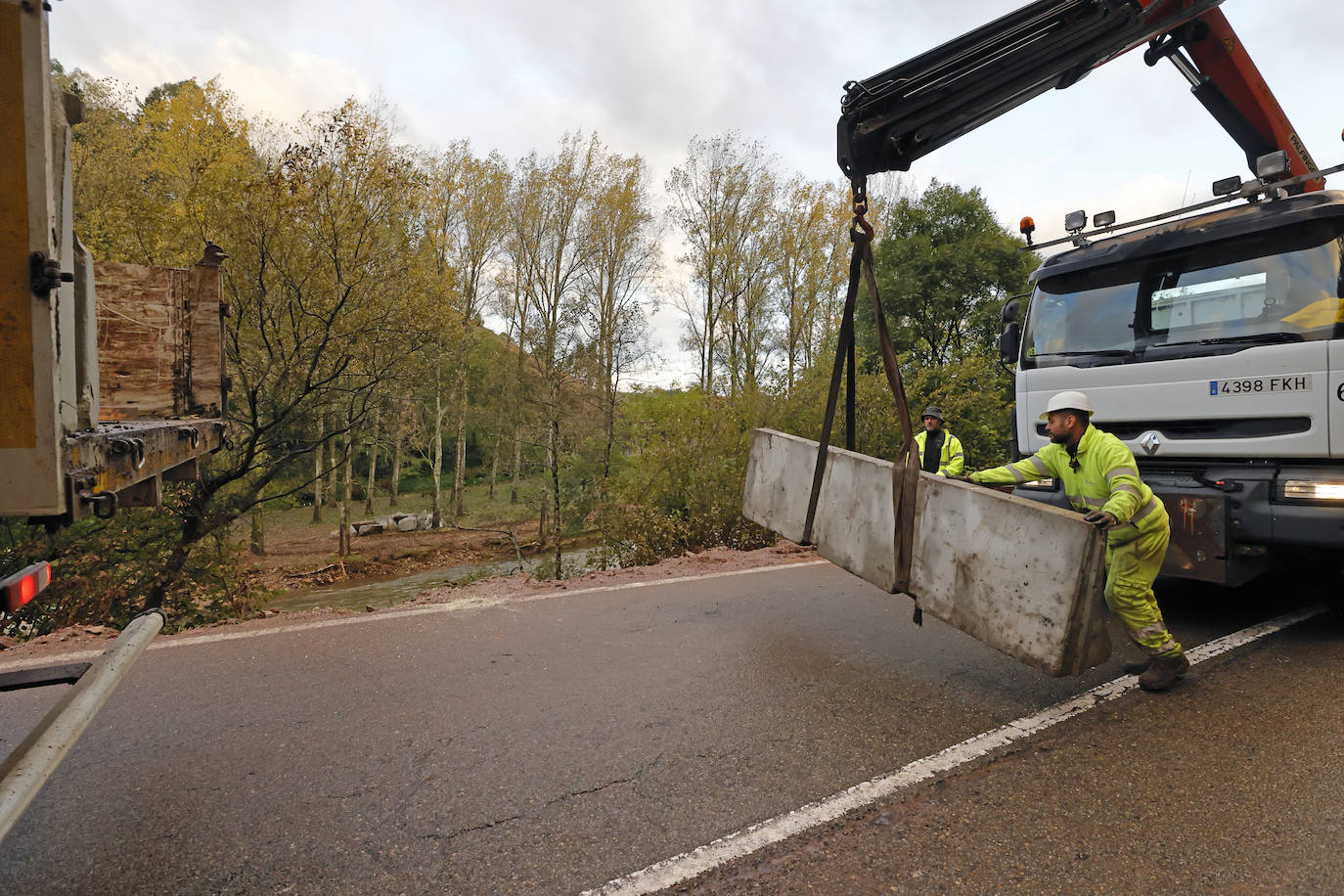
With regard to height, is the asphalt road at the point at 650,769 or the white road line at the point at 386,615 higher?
the white road line at the point at 386,615

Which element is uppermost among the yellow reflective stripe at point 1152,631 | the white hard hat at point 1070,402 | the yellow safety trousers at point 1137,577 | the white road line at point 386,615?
the white hard hat at point 1070,402

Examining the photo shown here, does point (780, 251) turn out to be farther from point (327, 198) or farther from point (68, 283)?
point (68, 283)

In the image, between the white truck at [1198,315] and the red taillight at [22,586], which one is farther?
the white truck at [1198,315]

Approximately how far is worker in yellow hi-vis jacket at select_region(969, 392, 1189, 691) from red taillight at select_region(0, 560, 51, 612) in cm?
408

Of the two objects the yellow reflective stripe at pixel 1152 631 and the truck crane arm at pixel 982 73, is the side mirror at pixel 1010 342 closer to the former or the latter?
the truck crane arm at pixel 982 73

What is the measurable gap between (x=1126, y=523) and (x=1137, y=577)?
0.35m

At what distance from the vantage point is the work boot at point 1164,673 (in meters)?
3.49

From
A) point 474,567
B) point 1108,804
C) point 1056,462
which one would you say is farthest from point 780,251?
point 1108,804

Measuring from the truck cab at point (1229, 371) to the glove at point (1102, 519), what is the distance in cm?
163

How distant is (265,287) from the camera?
10.2 m

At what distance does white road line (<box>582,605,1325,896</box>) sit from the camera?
2127 millimetres

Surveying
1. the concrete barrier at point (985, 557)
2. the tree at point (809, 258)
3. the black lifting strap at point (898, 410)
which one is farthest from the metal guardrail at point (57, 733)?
the tree at point (809, 258)

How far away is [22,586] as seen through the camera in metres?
2.05

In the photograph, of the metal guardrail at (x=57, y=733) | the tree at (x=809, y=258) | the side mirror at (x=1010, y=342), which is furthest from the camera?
the tree at (x=809, y=258)
